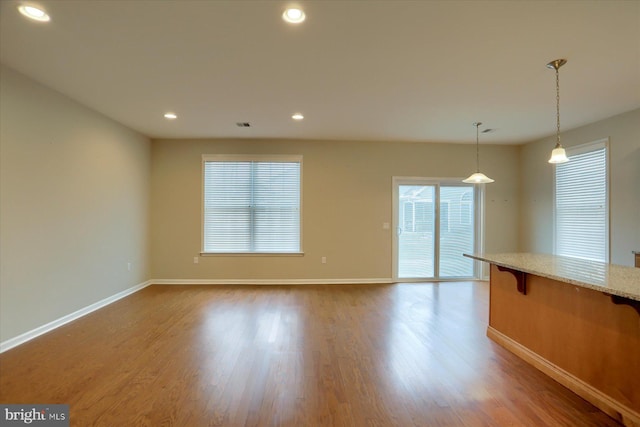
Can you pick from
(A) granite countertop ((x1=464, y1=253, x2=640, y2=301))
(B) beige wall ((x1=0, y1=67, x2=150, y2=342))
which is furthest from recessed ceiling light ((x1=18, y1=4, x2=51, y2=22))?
(A) granite countertop ((x1=464, y1=253, x2=640, y2=301))

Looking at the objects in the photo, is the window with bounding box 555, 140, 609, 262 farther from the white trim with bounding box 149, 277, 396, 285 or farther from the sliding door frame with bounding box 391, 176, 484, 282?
the white trim with bounding box 149, 277, 396, 285

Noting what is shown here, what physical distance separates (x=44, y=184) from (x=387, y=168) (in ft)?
16.1

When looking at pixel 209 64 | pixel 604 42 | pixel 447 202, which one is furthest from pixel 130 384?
pixel 447 202

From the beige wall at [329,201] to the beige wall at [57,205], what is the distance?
0.61 metres

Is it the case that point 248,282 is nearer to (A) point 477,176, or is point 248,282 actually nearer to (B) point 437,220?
(B) point 437,220

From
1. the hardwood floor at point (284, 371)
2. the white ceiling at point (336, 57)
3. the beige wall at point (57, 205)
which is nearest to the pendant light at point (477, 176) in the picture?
the white ceiling at point (336, 57)

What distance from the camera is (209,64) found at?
252 centimetres

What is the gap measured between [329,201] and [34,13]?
13.4 ft

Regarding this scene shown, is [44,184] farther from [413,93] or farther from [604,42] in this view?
[604,42]

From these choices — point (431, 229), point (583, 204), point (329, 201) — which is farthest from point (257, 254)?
point (583, 204)

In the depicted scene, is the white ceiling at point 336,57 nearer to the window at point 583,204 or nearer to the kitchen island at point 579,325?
the window at point 583,204

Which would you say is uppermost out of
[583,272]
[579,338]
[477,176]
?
[477,176]

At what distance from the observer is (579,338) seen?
2.04m

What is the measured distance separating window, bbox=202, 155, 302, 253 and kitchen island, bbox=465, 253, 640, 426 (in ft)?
11.2
